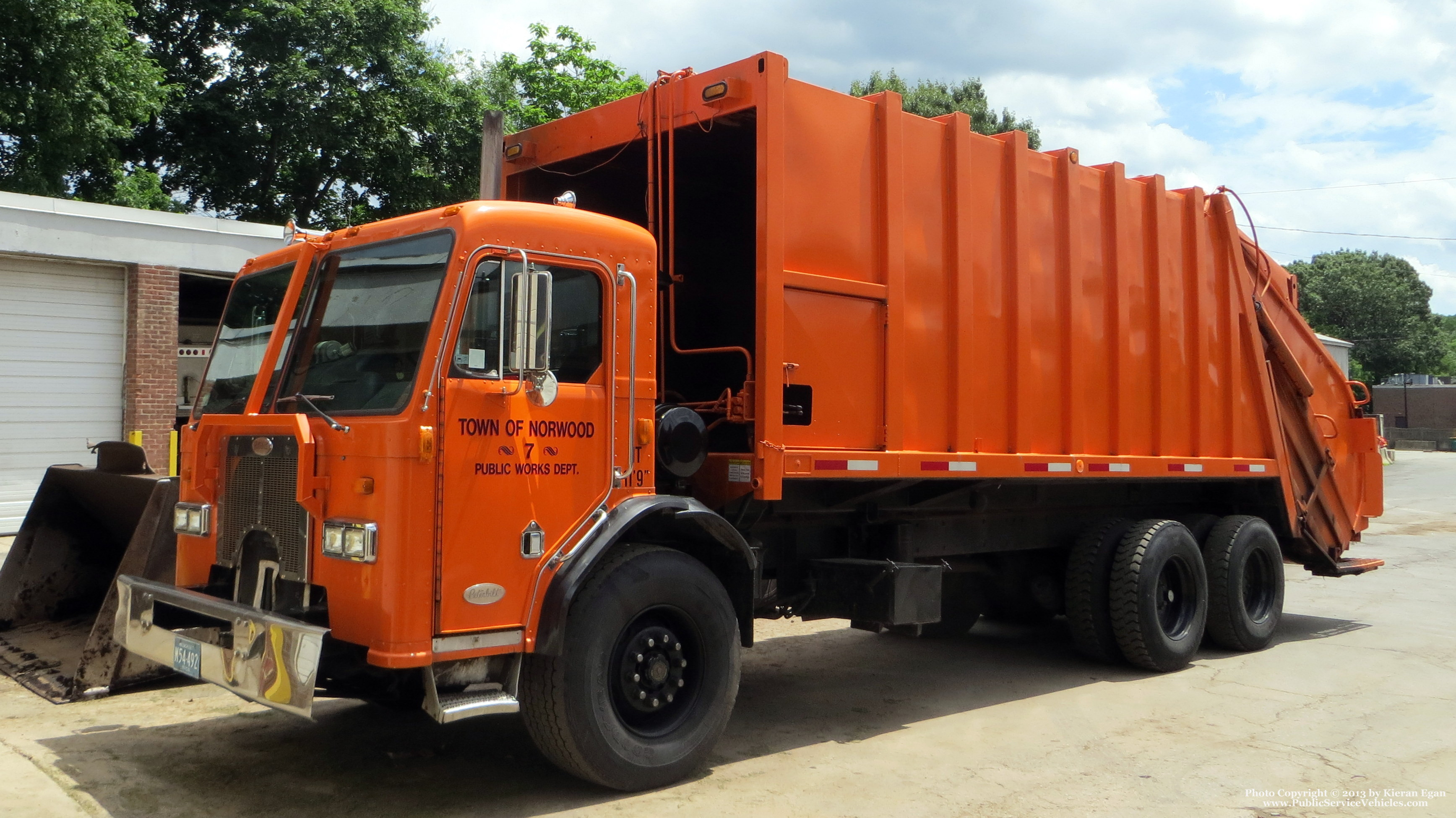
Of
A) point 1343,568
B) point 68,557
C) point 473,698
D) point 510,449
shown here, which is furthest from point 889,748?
point 1343,568

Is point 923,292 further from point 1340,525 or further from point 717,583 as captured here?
point 1340,525

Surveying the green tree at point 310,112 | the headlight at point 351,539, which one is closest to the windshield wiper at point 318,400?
the headlight at point 351,539

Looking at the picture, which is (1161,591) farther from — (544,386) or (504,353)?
(504,353)

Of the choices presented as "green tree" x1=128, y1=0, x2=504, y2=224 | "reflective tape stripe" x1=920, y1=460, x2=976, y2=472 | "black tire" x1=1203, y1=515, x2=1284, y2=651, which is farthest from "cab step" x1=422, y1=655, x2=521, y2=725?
"green tree" x1=128, y1=0, x2=504, y2=224

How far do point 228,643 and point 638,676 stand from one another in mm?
1723

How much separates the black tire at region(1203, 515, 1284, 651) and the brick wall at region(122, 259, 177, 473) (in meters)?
11.9

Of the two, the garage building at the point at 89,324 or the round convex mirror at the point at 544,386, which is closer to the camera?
the round convex mirror at the point at 544,386

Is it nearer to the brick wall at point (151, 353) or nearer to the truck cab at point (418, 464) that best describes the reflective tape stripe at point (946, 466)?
the truck cab at point (418, 464)

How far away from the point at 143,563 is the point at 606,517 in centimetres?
276

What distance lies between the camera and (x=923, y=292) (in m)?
6.39

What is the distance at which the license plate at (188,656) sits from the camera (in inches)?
187

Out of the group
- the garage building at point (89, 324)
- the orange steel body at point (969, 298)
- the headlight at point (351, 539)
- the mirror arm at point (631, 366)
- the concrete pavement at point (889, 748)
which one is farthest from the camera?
the garage building at point (89, 324)

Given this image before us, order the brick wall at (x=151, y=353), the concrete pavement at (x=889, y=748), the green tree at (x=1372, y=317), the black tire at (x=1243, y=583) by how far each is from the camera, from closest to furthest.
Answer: the concrete pavement at (x=889, y=748), the black tire at (x=1243, y=583), the brick wall at (x=151, y=353), the green tree at (x=1372, y=317)

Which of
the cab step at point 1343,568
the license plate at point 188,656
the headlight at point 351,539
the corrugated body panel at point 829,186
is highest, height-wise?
the corrugated body panel at point 829,186
